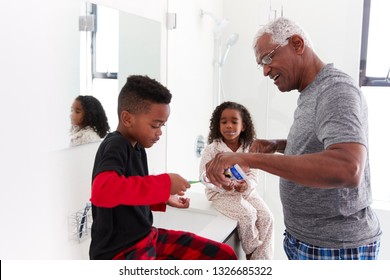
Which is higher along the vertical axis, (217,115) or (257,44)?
(257,44)

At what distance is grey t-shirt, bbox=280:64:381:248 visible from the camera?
3.20 feet

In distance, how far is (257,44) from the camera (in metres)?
1.17

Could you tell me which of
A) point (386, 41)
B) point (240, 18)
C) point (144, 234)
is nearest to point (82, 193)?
point (144, 234)

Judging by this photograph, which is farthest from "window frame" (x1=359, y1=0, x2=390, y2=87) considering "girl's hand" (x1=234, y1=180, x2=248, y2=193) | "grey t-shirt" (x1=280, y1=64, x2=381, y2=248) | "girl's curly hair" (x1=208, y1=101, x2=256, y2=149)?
"grey t-shirt" (x1=280, y1=64, x2=381, y2=248)

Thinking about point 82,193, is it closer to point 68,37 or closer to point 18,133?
point 18,133

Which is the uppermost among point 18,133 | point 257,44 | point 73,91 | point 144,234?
point 257,44

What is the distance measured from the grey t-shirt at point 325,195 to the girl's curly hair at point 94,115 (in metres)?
0.66

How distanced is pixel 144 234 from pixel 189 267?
168 mm

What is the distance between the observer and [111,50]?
1.46 m

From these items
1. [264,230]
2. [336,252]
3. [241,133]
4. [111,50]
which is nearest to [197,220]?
[264,230]

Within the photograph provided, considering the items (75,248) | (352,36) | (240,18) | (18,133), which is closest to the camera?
(18,133)

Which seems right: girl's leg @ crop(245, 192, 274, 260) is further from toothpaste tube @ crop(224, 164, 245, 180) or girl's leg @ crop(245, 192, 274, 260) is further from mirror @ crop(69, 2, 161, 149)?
mirror @ crop(69, 2, 161, 149)

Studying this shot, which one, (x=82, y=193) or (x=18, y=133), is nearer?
(x=18, y=133)

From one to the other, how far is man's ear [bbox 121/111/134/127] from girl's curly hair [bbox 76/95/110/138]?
195 millimetres
